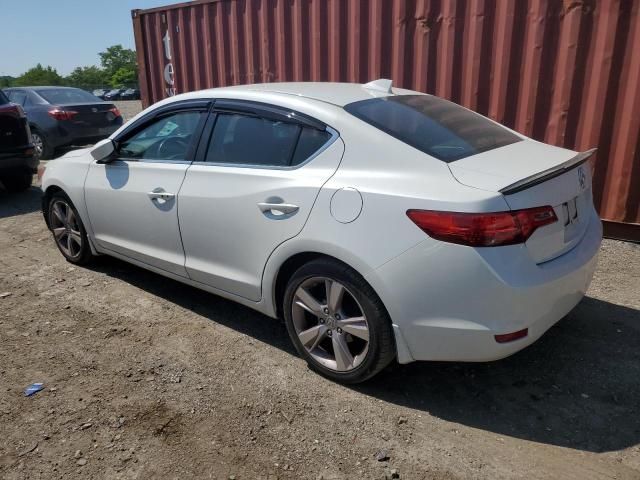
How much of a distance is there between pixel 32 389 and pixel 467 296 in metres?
2.41

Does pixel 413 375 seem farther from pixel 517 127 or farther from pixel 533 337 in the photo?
pixel 517 127

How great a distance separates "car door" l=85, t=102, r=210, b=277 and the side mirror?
0.13ft

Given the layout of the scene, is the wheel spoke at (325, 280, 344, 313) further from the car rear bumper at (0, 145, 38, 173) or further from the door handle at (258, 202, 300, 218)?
the car rear bumper at (0, 145, 38, 173)

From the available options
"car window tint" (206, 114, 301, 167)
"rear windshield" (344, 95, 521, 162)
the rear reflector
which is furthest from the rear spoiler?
"car window tint" (206, 114, 301, 167)

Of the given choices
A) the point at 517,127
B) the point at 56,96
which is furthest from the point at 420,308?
the point at 56,96

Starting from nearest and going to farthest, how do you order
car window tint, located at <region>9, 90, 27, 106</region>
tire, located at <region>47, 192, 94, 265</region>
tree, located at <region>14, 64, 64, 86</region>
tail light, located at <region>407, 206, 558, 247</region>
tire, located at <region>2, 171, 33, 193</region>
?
tail light, located at <region>407, 206, 558, 247</region> < tire, located at <region>47, 192, 94, 265</region> < tire, located at <region>2, 171, 33, 193</region> < car window tint, located at <region>9, 90, 27, 106</region> < tree, located at <region>14, 64, 64, 86</region>

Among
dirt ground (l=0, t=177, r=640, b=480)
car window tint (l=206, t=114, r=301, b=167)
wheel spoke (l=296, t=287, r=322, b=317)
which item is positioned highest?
car window tint (l=206, t=114, r=301, b=167)

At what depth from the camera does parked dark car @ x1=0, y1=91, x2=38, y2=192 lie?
6926 millimetres

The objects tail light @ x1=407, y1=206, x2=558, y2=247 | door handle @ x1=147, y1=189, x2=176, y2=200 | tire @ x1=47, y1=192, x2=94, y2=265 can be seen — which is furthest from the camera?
tire @ x1=47, y1=192, x2=94, y2=265

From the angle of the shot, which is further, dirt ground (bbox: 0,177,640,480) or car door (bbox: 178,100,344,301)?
car door (bbox: 178,100,344,301)

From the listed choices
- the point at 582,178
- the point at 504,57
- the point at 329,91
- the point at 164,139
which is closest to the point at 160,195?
the point at 164,139

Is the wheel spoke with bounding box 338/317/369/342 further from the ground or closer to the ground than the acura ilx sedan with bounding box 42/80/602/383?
closer to the ground

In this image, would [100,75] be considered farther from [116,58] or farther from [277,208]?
[277,208]

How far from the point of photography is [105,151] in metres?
4.00
